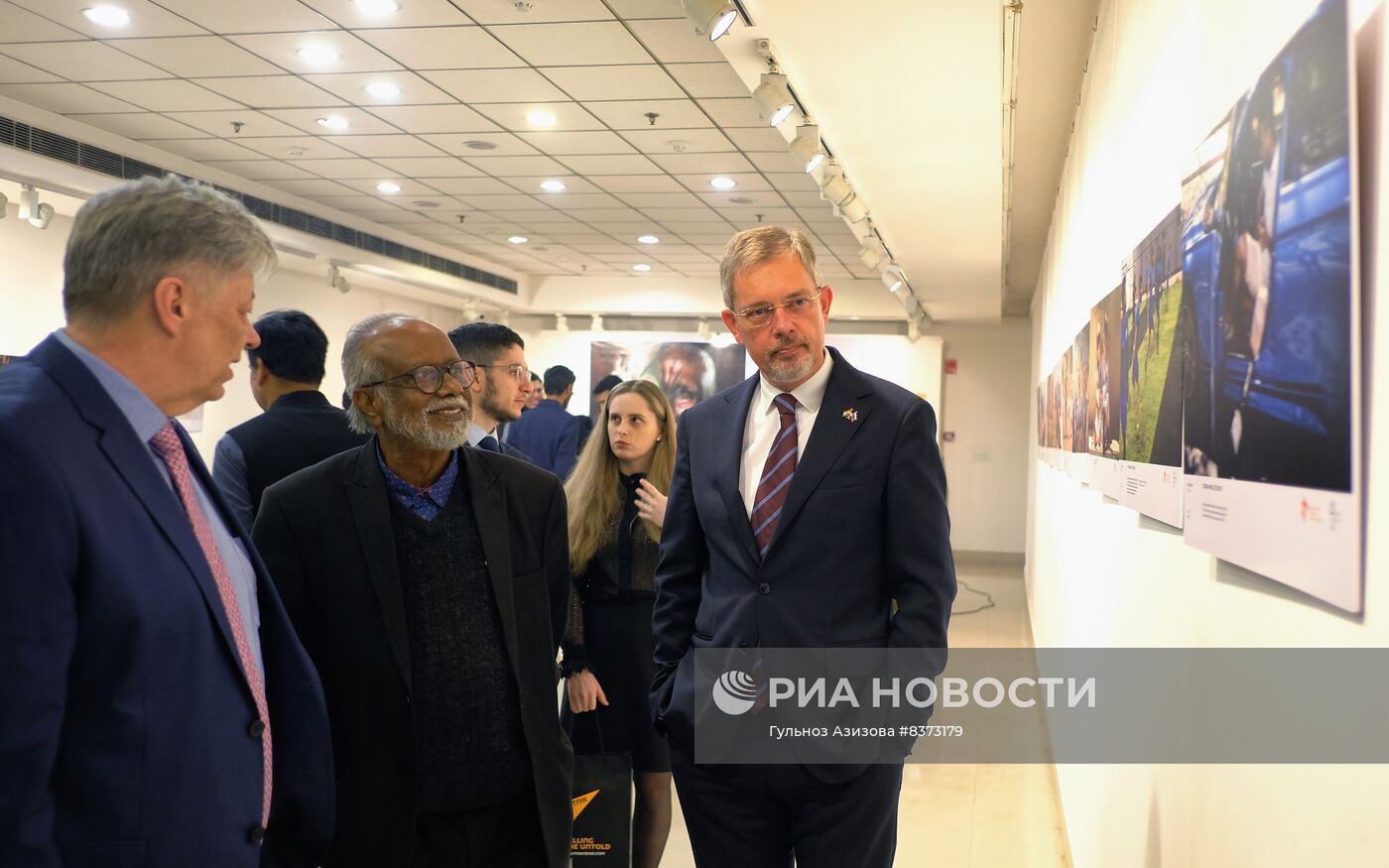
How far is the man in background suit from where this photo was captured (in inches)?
121

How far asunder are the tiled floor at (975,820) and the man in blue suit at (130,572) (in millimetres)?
2972

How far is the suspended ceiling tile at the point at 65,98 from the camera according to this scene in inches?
292

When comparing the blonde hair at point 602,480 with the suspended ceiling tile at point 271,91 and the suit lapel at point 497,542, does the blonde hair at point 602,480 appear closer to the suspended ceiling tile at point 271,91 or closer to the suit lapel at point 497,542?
the suit lapel at point 497,542

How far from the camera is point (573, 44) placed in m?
6.24

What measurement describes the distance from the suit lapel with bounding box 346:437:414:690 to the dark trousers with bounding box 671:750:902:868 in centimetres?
62

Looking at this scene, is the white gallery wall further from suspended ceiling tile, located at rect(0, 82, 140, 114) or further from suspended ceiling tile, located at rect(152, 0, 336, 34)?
suspended ceiling tile, located at rect(0, 82, 140, 114)

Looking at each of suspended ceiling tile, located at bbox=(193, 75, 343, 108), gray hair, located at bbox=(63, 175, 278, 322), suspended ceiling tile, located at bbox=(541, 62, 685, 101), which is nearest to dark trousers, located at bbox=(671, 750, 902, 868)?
gray hair, located at bbox=(63, 175, 278, 322)

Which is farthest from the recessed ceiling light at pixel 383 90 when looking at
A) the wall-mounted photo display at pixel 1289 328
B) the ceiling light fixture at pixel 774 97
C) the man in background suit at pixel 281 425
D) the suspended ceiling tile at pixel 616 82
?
the wall-mounted photo display at pixel 1289 328

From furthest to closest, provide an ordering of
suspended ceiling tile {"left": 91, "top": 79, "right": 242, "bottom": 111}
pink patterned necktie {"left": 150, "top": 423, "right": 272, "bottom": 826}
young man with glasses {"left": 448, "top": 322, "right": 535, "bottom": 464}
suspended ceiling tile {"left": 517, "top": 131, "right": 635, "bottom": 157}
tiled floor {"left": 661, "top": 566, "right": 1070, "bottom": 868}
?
suspended ceiling tile {"left": 517, "top": 131, "right": 635, "bottom": 157}
suspended ceiling tile {"left": 91, "top": 79, "right": 242, "bottom": 111}
tiled floor {"left": 661, "top": 566, "right": 1070, "bottom": 868}
young man with glasses {"left": 448, "top": 322, "right": 535, "bottom": 464}
pink patterned necktie {"left": 150, "top": 423, "right": 272, "bottom": 826}

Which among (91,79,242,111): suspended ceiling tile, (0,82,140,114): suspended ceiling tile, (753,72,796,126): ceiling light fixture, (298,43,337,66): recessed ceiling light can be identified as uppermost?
(0,82,140,114): suspended ceiling tile

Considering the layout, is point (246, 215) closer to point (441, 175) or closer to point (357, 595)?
point (357, 595)

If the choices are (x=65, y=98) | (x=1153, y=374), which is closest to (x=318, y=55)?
(x=65, y=98)

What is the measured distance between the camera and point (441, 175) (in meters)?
9.70

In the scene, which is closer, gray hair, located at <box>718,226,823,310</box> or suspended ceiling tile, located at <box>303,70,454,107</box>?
gray hair, located at <box>718,226,823,310</box>
